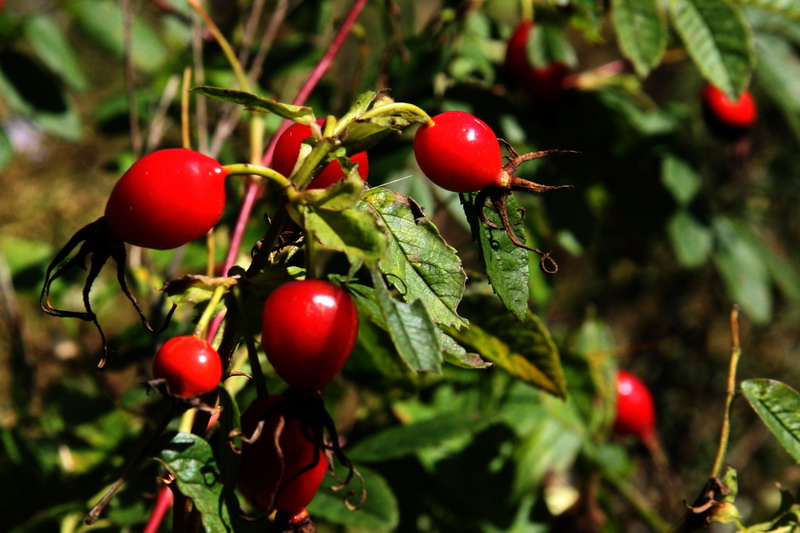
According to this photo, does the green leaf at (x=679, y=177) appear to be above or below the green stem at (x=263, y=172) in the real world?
below

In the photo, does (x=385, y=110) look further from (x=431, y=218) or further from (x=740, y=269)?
(x=740, y=269)

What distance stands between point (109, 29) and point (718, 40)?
1.06 meters

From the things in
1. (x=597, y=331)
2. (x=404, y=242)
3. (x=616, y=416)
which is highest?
(x=404, y=242)

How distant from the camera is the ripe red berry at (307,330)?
49cm

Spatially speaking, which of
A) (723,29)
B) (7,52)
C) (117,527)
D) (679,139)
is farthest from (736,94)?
(7,52)

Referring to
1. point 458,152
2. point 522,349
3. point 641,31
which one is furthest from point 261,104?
point 641,31

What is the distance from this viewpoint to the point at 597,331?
138 centimetres

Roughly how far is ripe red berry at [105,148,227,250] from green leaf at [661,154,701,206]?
3.27 ft

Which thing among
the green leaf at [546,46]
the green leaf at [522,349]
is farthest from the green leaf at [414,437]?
the green leaf at [546,46]

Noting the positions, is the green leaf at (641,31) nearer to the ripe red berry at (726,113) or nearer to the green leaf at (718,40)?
the green leaf at (718,40)

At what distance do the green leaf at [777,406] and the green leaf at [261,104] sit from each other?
470mm

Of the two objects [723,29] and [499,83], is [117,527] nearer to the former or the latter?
[499,83]

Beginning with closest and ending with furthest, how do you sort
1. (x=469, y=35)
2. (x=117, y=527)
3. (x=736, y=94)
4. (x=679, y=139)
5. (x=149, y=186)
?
(x=149, y=186), (x=117, y=527), (x=736, y=94), (x=469, y=35), (x=679, y=139)

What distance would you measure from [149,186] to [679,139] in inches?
43.2
